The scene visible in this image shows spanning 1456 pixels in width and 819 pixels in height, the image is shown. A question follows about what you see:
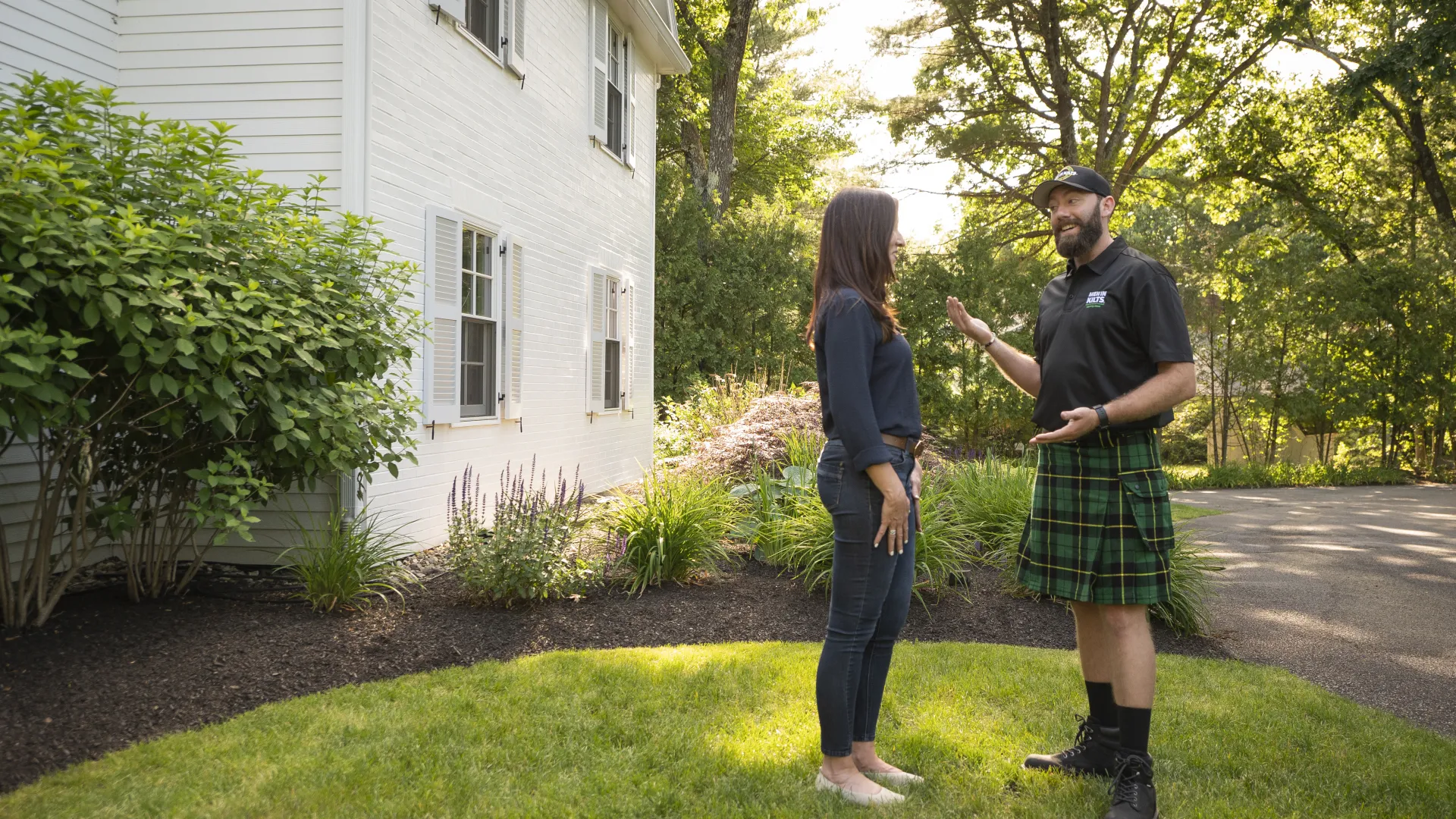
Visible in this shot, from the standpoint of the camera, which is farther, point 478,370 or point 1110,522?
point 478,370

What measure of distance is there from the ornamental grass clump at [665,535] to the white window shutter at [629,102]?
6739mm

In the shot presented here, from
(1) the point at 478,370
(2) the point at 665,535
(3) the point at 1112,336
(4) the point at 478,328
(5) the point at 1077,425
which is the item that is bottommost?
(2) the point at 665,535

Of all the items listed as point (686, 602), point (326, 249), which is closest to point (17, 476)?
point (326, 249)

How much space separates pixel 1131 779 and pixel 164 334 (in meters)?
3.93

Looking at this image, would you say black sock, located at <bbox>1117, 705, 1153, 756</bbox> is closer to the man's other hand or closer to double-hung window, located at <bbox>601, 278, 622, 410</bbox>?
the man's other hand

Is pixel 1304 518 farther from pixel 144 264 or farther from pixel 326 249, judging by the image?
pixel 144 264

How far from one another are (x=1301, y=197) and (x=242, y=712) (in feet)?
71.6

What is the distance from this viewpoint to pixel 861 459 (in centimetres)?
265

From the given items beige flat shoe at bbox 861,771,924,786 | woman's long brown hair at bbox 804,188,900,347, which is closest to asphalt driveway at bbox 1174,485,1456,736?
beige flat shoe at bbox 861,771,924,786

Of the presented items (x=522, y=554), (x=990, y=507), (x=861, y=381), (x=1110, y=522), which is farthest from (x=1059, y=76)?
(x=861, y=381)

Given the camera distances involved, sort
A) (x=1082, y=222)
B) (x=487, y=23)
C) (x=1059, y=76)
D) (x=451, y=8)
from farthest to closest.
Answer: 1. (x=1059, y=76)
2. (x=487, y=23)
3. (x=451, y=8)
4. (x=1082, y=222)

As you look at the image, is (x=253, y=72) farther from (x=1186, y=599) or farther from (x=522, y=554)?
(x=1186, y=599)

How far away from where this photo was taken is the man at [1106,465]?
287cm

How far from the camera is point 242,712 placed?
3.62 m
